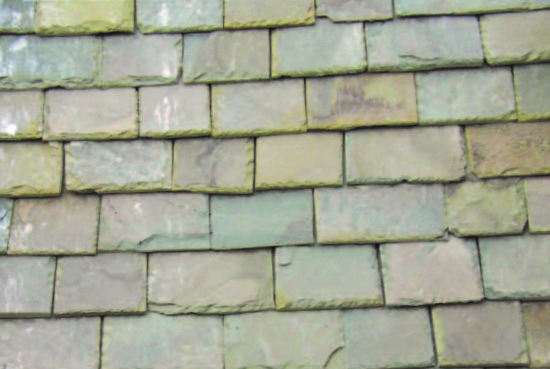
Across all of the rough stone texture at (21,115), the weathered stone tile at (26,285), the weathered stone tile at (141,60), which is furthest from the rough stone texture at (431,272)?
the rough stone texture at (21,115)

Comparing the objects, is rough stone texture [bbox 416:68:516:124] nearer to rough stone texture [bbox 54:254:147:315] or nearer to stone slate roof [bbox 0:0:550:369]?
stone slate roof [bbox 0:0:550:369]

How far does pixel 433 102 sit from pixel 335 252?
581 millimetres

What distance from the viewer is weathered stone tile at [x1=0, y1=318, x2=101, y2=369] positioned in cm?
205

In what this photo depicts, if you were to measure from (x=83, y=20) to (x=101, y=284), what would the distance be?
2.87 feet

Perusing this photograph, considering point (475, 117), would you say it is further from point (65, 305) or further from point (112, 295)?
point (65, 305)

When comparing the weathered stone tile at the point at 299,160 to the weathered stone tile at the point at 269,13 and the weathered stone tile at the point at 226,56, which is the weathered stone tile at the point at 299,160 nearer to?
the weathered stone tile at the point at 226,56

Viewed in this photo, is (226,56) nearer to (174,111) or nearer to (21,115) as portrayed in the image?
(174,111)

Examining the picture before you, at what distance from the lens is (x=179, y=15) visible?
7.13 feet

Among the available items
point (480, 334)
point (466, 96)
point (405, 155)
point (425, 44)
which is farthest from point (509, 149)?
point (480, 334)

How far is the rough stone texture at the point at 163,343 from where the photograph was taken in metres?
2.04

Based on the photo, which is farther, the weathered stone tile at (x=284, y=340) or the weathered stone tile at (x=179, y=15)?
the weathered stone tile at (x=179, y=15)

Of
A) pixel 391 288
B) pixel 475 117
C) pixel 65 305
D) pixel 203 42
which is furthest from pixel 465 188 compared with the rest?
pixel 65 305

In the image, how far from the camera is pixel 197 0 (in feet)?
7.14

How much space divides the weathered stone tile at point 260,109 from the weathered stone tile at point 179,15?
25 centimetres
